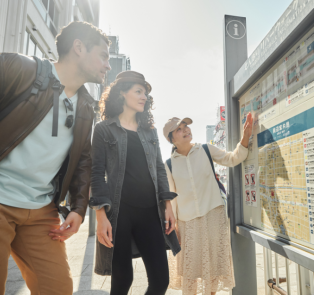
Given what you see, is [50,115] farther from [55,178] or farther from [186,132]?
[186,132]

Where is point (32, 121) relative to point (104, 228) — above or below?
above

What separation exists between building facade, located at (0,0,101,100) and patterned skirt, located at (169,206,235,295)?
7.71 m

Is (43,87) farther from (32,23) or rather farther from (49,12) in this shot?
(49,12)

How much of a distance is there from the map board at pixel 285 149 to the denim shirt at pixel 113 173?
0.68 meters

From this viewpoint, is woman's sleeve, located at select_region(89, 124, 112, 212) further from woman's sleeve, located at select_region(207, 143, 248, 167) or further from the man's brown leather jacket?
woman's sleeve, located at select_region(207, 143, 248, 167)

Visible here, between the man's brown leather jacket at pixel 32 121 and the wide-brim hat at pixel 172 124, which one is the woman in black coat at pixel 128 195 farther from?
the wide-brim hat at pixel 172 124

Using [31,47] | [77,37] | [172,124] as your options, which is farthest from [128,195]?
[31,47]

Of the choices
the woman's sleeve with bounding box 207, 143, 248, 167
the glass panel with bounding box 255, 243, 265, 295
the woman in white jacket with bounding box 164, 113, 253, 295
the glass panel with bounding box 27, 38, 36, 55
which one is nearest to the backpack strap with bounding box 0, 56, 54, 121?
the woman's sleeve with bounding box 207, 143, 248, 167

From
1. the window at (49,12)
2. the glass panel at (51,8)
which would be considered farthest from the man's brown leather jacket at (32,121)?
the glass panel at (51,8)

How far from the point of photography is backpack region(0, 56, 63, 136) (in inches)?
48.8

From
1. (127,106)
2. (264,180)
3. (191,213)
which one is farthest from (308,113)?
(191,213)

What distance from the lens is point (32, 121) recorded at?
4.15 ft

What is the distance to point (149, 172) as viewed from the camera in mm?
1993

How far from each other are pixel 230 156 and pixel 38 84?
1583 mm
